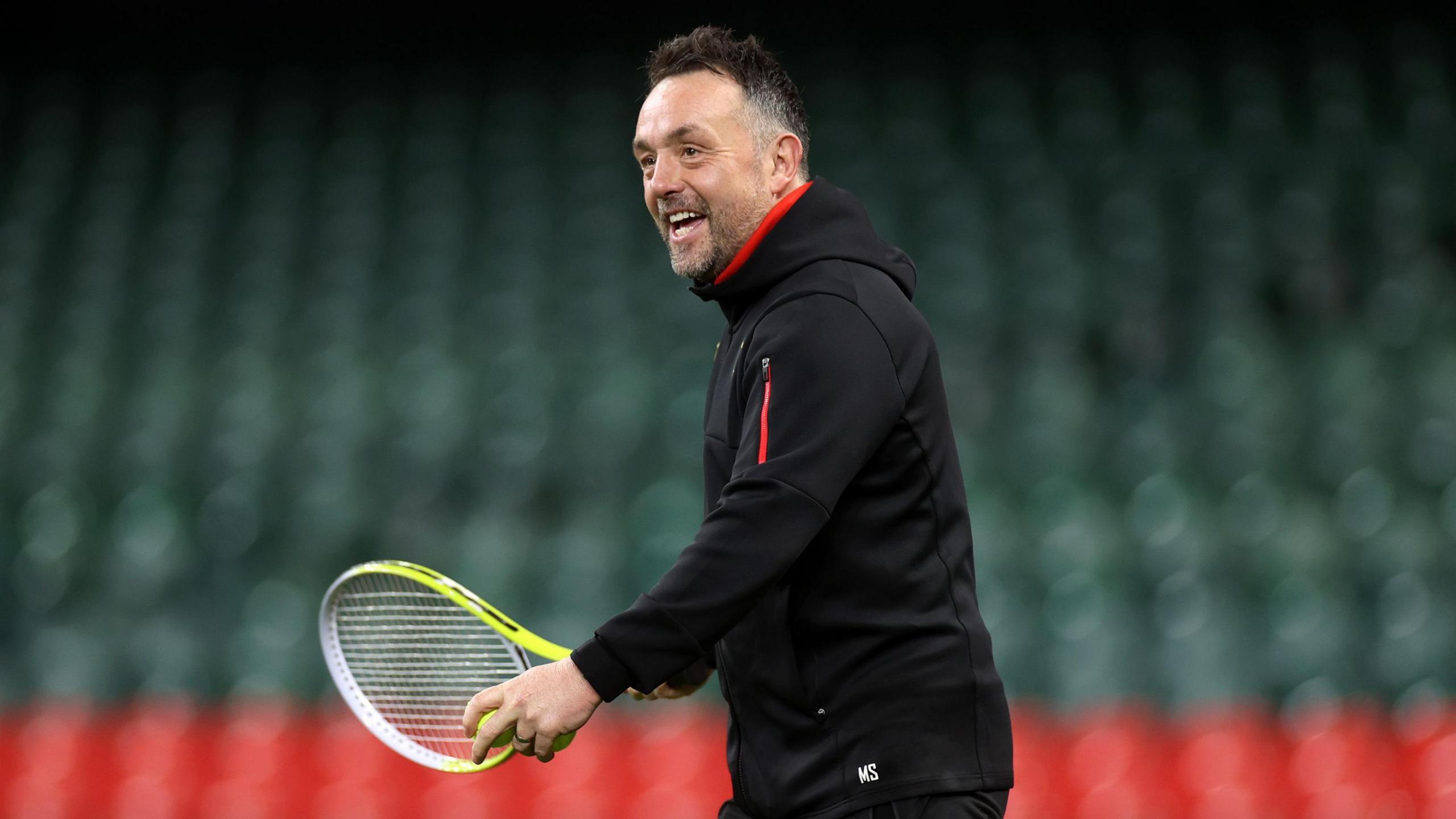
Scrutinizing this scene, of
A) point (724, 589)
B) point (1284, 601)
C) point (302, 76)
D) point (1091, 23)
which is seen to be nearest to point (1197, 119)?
point (1091, 23)

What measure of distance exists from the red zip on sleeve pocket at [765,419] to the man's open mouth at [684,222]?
0.25 meters

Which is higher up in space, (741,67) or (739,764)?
(741,67)

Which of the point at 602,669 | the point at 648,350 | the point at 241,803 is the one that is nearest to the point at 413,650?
the point at 602,669

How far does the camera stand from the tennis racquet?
5.55 ft

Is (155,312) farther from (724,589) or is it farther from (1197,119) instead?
(724,589)

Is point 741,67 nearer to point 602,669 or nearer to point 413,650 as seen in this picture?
point 602,669

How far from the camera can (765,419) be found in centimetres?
129

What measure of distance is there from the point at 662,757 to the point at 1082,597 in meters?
1.29

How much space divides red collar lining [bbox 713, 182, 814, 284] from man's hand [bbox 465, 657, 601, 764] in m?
0.46

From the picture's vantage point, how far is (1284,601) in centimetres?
373

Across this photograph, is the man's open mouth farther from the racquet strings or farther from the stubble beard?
the racquet strings

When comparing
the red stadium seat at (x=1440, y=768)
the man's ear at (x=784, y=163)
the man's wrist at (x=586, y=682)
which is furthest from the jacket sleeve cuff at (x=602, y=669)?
the red stadium seat at (x=1440, y=768)

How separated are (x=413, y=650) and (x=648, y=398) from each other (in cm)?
285

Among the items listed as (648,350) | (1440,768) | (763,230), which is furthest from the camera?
(648,350)
